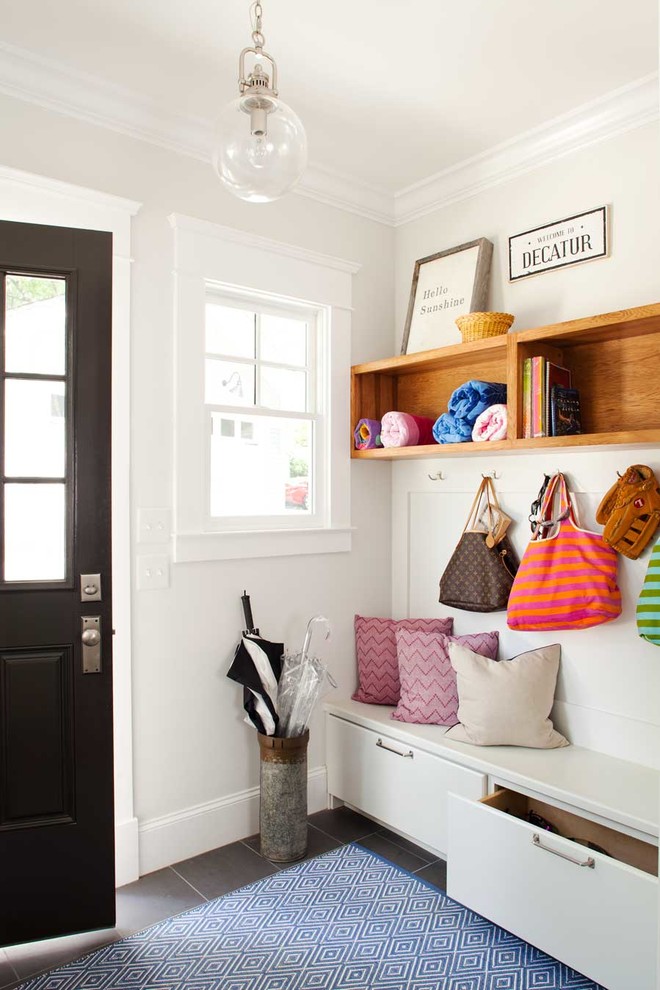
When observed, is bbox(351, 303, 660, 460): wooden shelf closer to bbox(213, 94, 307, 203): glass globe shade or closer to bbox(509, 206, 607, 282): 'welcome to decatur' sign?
bbox(509, 206, 607, 282): 'welcome to decatur' sign

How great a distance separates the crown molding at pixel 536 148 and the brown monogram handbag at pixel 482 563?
1.24 m

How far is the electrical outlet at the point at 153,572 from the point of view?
2.56 metres

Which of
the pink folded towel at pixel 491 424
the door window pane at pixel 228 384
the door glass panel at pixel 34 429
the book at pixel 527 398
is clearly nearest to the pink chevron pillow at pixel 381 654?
the pink folded towel at pixel 491 424

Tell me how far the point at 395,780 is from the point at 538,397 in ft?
4.99

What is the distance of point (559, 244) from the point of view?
8.82ft

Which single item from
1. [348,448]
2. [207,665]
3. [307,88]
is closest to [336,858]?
[207,665]

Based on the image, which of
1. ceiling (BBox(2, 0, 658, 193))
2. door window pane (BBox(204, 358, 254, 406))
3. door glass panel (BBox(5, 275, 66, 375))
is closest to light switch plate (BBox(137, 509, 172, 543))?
door window pane (BBox(204, 358, 254, 406))

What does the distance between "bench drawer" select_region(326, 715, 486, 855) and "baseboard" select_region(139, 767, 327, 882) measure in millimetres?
384

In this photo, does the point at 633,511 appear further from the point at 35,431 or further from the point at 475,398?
the point at 35,431

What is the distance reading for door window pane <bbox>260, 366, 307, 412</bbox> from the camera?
2975 mm

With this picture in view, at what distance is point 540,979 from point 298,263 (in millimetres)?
2612

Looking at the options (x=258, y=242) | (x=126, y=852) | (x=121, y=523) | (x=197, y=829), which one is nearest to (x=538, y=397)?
(x=258, y=242)

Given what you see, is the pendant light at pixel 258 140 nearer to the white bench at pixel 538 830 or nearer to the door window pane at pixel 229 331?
the door window pane at pixel 229 331

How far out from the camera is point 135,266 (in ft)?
8.34
